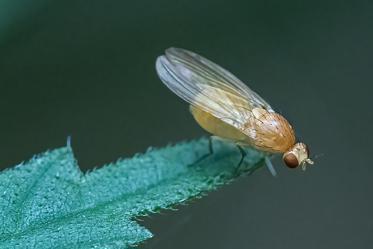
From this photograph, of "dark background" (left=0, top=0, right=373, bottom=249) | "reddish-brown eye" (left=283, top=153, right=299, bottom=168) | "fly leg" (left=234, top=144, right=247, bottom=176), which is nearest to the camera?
"fly leg" (left=234, top=144, right=247, bottom=176)

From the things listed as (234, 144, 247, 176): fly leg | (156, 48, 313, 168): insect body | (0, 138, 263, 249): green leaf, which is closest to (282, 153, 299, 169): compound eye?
(156, 48, 313, 168): insect body

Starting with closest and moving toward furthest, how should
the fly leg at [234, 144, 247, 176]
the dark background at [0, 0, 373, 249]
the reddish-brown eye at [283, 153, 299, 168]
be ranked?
the fly leg at [234, 144, 247, 176], the reddish-brown eye at [283, 153, 299, 168], the dark background at [0, 0, 373, 249]

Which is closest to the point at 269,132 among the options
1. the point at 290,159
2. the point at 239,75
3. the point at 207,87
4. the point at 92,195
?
the point at 290,159

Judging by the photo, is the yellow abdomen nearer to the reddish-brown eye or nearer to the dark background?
the reddish-brown eye

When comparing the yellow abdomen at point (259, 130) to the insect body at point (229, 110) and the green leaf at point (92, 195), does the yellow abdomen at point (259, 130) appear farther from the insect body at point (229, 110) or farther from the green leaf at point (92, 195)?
the green leaf at point (92, 195)

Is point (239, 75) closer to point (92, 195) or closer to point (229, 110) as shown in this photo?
point (229, 110)

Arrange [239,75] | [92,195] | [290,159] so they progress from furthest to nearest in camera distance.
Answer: [239,75] → [290,159] → [92,195]

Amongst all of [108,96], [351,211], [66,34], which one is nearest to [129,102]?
[108,96]
